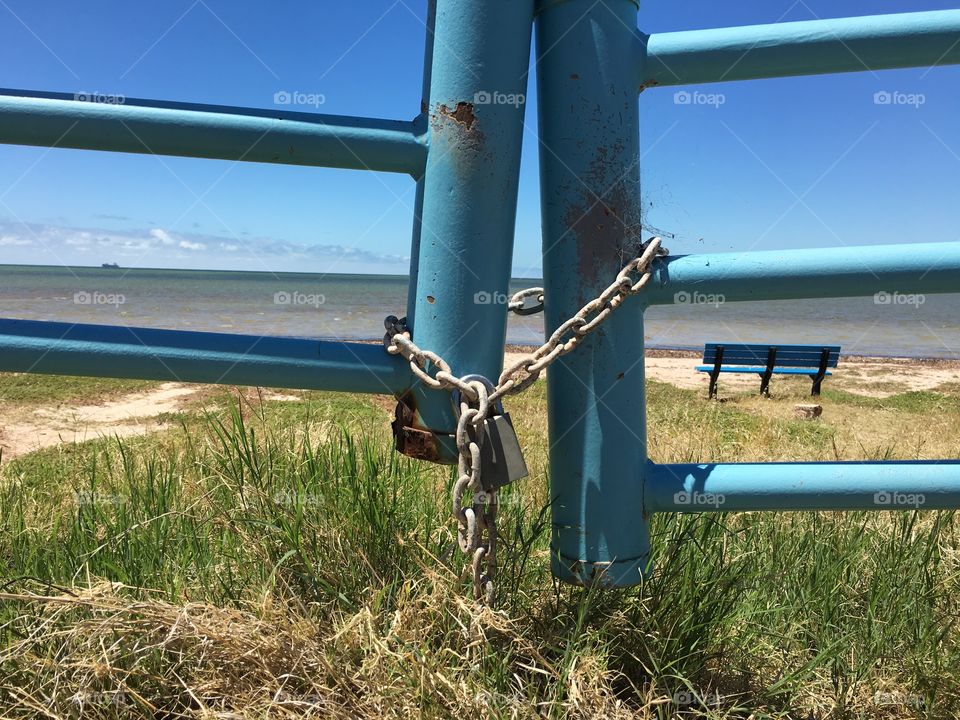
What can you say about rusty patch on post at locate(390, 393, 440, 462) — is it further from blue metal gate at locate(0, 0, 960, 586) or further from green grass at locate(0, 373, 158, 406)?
green grass at locate(0, 373, 158, 406)

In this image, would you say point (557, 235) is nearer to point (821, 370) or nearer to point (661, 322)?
point (821, 370)

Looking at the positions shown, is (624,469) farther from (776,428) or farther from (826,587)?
(776,428)

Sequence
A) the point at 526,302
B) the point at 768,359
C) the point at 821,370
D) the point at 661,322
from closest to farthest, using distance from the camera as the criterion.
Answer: the point at 526,302 → the point at 768,359 → the point at 821,370 → the point at 661,322

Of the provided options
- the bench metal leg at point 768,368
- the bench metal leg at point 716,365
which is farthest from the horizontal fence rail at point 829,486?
the bench metal leg at point 768,368

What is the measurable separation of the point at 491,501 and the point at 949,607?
3.75ft

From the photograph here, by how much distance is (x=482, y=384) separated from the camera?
3.21 ft

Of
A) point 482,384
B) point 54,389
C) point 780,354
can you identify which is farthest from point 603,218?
point 780,354

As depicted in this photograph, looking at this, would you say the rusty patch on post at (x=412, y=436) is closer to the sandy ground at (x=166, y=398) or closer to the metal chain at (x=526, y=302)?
the metal chain at (x=526, y=302)

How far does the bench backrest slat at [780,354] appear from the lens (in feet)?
32.5

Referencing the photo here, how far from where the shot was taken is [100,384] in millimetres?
8508

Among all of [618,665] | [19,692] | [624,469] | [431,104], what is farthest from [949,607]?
[19,692]

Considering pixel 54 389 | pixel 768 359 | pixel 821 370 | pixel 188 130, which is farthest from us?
pixel 821 370

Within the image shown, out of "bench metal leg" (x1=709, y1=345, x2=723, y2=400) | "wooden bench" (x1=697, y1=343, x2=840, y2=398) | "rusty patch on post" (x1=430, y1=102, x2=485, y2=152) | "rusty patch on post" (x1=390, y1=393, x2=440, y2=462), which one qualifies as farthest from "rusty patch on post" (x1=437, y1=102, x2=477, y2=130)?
"wooden bench" (x1=697, y1=343, x2=840, y2=398)

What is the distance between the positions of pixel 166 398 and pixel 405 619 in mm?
7879
